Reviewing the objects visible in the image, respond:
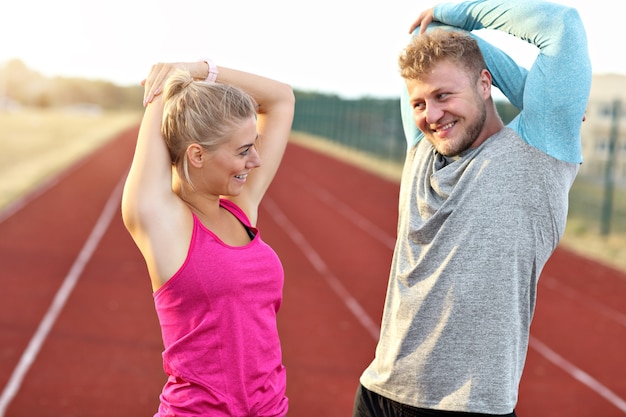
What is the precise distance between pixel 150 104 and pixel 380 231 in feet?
43.6

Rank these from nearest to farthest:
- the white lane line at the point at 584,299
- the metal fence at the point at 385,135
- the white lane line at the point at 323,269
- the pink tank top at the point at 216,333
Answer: the pink tank top at the point at 216,333 → the white lane line at the point at 323,269 → the white lane line at the point at 584,299 → the metal fence at the point at 385,135

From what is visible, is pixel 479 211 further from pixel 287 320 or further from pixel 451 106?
pixel 287 320

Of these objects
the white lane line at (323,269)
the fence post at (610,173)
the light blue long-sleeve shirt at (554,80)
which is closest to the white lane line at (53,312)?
the white lane line at (323,269)

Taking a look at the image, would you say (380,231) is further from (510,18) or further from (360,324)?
(510,18)

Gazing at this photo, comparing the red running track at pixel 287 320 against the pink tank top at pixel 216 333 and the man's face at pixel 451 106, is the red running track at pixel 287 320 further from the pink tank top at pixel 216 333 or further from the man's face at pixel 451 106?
the man's face at pixel 451 106

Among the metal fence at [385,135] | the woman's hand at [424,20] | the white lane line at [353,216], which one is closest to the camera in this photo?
the woman's hand at [424,20]

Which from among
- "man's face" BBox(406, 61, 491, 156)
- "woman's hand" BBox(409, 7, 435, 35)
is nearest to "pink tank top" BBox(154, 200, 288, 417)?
"man's face" BBox(406, 61, 491, 156)

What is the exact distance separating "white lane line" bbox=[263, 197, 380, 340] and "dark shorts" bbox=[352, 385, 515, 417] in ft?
20.9

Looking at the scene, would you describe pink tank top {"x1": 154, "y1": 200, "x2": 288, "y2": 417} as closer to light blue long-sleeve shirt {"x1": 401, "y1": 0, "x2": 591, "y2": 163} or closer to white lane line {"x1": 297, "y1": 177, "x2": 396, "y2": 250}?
light blue long-sleeve shirt {"x1": 401, "y1": 0, "x2": 591, "y2": 163}

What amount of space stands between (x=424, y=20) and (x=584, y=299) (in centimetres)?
862

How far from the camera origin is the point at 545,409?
7.47 m

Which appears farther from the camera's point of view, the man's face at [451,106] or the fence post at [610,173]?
the fence post at [610,173]

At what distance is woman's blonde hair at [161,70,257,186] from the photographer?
2428 millimetres

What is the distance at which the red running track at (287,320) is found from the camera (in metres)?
7.51
